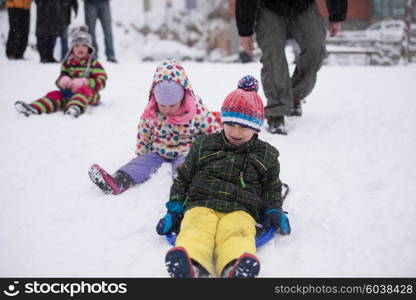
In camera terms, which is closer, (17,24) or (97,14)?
(17,24)

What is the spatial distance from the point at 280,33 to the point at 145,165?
5.48 feet

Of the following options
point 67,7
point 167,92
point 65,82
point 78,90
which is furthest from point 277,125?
point 67,7

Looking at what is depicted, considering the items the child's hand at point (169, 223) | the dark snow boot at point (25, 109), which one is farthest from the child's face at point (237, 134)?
the dark snow boot at point (25, 109)

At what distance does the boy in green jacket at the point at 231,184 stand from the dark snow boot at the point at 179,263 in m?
0.20

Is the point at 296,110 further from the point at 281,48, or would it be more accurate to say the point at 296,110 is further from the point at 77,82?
the point at 77,82

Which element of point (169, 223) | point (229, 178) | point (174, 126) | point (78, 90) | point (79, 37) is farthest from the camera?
point (79, 37)

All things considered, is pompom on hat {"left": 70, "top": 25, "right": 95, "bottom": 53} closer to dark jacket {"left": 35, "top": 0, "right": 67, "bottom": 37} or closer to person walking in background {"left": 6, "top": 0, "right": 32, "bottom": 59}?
dark jacket {"left": 35, "top": 0, "right": 67, "bottom": 37}

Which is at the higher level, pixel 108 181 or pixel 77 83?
pixel 77 83

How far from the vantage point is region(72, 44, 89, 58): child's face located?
4363mm

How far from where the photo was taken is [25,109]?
13.0ft

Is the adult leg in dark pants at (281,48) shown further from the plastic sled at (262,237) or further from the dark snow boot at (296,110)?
the plastic sled at (262,237)

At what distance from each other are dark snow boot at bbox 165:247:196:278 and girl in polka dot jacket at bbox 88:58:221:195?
40.9 inches

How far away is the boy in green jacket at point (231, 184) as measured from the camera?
1771 mm

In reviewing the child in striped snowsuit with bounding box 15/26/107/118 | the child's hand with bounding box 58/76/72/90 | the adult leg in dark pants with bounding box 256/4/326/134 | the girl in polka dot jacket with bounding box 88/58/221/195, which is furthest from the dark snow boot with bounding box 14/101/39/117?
the adult leg in dark pants with bounding box 256/4/326/134
